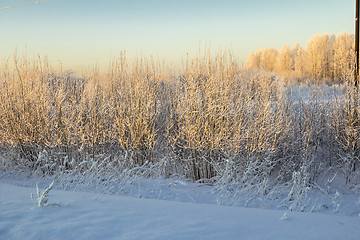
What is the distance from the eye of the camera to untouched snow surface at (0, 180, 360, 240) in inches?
78.5

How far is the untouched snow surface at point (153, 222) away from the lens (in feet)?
6.54

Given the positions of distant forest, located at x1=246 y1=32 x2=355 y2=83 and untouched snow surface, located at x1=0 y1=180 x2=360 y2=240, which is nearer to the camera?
untouched snow surface, located at x1=0 y1=180 x2=360 y2=240

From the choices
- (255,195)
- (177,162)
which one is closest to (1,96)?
(177,162)

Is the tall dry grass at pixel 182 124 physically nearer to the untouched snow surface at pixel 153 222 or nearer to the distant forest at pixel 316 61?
→ the untouched snow surface at pixel 153 222

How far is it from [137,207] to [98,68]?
17.6 ft

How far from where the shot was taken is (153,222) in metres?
2.20

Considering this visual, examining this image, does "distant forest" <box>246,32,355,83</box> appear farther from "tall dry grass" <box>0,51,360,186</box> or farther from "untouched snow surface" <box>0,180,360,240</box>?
"untouched snow surface" <box>0,180,360,240</box>

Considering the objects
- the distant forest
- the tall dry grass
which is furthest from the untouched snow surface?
the distant forest

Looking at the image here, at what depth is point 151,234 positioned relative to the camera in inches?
77.9

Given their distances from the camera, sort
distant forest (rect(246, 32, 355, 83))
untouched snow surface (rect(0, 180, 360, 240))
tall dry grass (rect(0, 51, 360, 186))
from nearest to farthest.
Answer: untouched snow surface (rect(0, 180, 360, 240))
tall dry grass (rect(0, 51, 360, 186))
distant forest (rect(246, 32, 355, 83))

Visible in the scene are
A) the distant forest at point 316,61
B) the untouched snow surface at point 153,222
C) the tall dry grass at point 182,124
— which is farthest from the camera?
the distant forest at point 316,61

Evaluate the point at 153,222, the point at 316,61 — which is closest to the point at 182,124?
the point at 153,222

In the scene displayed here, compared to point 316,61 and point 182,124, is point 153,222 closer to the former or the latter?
point 182,124

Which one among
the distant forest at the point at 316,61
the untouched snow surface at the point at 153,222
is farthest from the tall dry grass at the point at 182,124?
the distant forest at the point at 316,61
